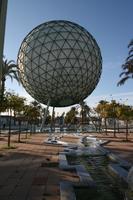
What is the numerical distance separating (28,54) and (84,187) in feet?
163

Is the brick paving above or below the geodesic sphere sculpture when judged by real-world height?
below

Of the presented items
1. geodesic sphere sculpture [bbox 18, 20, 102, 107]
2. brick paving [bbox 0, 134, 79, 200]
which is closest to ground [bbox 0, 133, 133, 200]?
brick paving [bbox 0, 134, 79, 200]

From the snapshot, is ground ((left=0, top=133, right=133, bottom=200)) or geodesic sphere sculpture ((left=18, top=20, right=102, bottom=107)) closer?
ground ((left=0, top=133, right=133, bottom=200))

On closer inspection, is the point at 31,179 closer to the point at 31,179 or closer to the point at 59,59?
the point at 31,179

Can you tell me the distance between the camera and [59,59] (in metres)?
57.4

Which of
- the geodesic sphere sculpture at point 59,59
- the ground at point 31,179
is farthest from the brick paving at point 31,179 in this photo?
the geodesic sphere sculpture at point 59,59

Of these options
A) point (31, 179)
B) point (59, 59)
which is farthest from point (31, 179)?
point (59, 59)

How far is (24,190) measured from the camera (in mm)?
10633

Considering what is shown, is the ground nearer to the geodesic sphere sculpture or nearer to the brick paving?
the brick paving

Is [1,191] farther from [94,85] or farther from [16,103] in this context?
[94,85]

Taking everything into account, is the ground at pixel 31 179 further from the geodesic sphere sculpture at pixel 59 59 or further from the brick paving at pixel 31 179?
the geodesic sphere sculpture at pixel 59 59

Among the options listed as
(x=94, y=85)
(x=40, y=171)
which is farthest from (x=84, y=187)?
(x=94, y=85)

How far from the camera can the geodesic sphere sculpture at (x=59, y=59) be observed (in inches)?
2243

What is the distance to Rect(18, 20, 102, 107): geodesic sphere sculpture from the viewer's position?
187 feet
